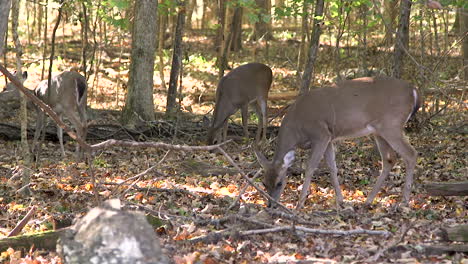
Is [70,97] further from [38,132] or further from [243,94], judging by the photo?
[243,94]

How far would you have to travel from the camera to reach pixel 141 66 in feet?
42.4

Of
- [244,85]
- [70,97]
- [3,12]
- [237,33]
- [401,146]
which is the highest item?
[3,12]

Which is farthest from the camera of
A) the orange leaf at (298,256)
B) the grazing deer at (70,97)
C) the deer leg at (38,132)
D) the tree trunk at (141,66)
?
the tree trunk at (141,66)

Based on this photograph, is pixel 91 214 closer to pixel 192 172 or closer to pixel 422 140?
pixel 192 172

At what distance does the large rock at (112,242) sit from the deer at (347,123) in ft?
13.8

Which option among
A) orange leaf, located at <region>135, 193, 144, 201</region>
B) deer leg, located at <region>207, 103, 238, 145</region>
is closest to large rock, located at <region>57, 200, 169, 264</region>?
orange leaf, located at <region>135, 193, 144, 201</region>

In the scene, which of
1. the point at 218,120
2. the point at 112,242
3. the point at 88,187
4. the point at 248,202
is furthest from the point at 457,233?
the point at 218,120

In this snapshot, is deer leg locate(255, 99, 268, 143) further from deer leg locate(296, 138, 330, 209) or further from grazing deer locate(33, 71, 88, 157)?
deer leg locate(296, 138, 330, 209)

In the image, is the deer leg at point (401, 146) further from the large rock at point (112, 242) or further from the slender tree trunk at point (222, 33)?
the slender tree trunk at point (222, 33)

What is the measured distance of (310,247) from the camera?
5.72m

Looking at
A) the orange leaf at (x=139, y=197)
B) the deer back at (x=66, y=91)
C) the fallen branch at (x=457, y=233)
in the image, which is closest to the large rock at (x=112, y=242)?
the fallen branch at (x=457, y=233)

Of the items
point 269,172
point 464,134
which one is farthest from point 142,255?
point 464,134

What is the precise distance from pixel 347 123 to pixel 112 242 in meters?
4.92

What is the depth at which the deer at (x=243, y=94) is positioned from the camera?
12.9m
